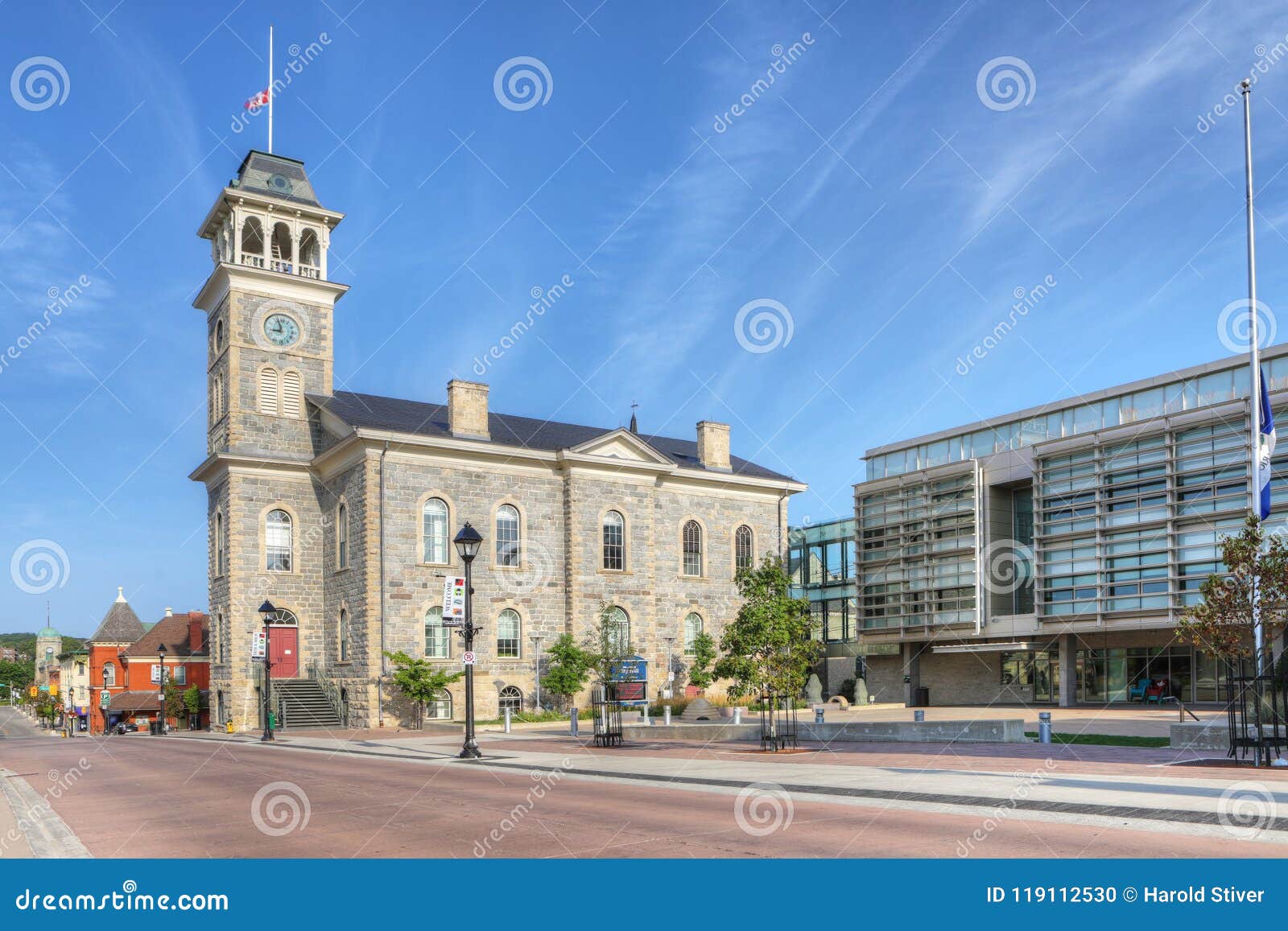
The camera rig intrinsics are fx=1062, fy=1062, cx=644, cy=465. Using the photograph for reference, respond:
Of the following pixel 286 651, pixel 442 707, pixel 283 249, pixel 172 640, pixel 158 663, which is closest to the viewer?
pixel 442 707

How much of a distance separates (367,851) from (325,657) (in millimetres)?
39809

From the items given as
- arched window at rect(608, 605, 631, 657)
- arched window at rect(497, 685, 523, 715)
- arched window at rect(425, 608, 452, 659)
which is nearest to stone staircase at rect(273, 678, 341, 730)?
arched window at rect(425, 608, 452, 659)

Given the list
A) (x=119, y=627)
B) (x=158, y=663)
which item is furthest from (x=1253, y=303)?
(x=119, y=627)

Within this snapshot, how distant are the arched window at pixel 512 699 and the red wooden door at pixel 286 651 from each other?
9.38 m

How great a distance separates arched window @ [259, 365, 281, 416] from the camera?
159 feet

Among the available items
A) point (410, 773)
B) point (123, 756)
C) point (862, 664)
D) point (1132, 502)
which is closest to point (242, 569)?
→ point (123, 756)

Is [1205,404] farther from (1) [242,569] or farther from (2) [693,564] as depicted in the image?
(1) [242,569]

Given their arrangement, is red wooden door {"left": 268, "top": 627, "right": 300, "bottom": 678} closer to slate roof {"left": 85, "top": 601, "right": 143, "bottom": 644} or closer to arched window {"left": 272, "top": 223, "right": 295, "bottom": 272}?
arched window {"left": 272, "top": 223, "right": 295, "bottom": 272}

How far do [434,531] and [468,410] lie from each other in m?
5.85

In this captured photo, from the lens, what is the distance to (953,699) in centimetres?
5316

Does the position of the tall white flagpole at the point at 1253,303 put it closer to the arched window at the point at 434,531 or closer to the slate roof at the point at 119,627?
the arched window at the point at 434,531

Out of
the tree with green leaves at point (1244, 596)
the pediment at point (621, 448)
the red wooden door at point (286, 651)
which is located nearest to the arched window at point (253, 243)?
the red wooden door at point (286, 651)

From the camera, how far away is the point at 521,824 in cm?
1266

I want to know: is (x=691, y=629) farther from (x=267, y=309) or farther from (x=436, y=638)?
(x=267, y=309)
